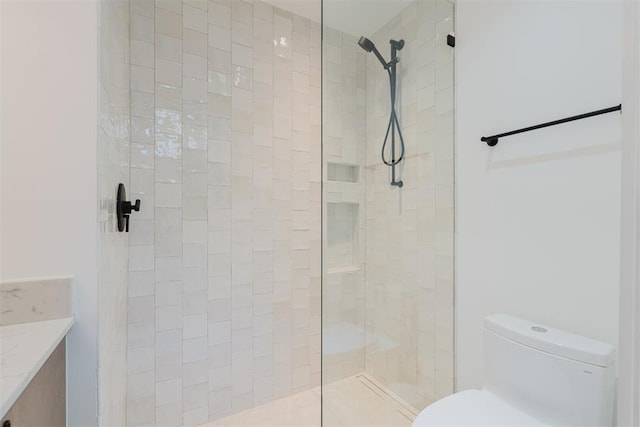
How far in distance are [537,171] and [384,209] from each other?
78cm

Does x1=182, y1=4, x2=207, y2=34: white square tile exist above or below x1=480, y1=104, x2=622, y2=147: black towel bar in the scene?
above

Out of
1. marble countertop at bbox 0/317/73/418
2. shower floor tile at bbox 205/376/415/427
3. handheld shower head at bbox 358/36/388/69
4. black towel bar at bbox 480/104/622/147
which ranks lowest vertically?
shower floor tile at bbox 205/376/415/427

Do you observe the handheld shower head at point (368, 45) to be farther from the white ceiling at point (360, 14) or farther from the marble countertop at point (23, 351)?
the marble countertop at point (23, 351)

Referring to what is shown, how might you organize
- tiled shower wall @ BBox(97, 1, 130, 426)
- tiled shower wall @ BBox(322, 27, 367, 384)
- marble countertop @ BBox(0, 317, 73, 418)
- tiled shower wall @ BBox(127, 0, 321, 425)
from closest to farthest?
marble countertop @ BBox(0, 317, 73, 418) → tiled shower wall @ BBox(97, 1, 130, 426) → tiled shower wall @ BBox(127, 0, 321, 425) → tiled shower wall @ BBox(322, 27, 367, 384)

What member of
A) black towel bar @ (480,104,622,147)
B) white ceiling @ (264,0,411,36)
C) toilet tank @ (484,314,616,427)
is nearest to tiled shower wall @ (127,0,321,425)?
white ceiling @ (264,0,411,36)

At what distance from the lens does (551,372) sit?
1060mm

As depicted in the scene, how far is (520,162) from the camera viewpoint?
52.0 inches

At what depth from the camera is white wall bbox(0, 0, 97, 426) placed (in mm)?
808

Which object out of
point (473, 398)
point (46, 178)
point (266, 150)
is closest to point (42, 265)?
point (46, 178)

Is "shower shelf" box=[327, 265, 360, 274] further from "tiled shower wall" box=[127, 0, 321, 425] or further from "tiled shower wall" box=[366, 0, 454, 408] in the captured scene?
"tiled shower wall" box=[127, 0, 321, 425]

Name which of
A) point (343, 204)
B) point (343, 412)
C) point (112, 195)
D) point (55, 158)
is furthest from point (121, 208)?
point (343, 412)

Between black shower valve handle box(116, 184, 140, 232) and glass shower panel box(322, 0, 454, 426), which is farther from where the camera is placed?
glass shower panel box(322, 0, 454, 426)

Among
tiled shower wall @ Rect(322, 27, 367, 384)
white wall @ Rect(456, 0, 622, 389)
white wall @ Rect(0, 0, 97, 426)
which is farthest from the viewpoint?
tiled shower wall @ Rect(322, 27, 367, 384)

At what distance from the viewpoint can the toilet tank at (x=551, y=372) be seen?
97cm
